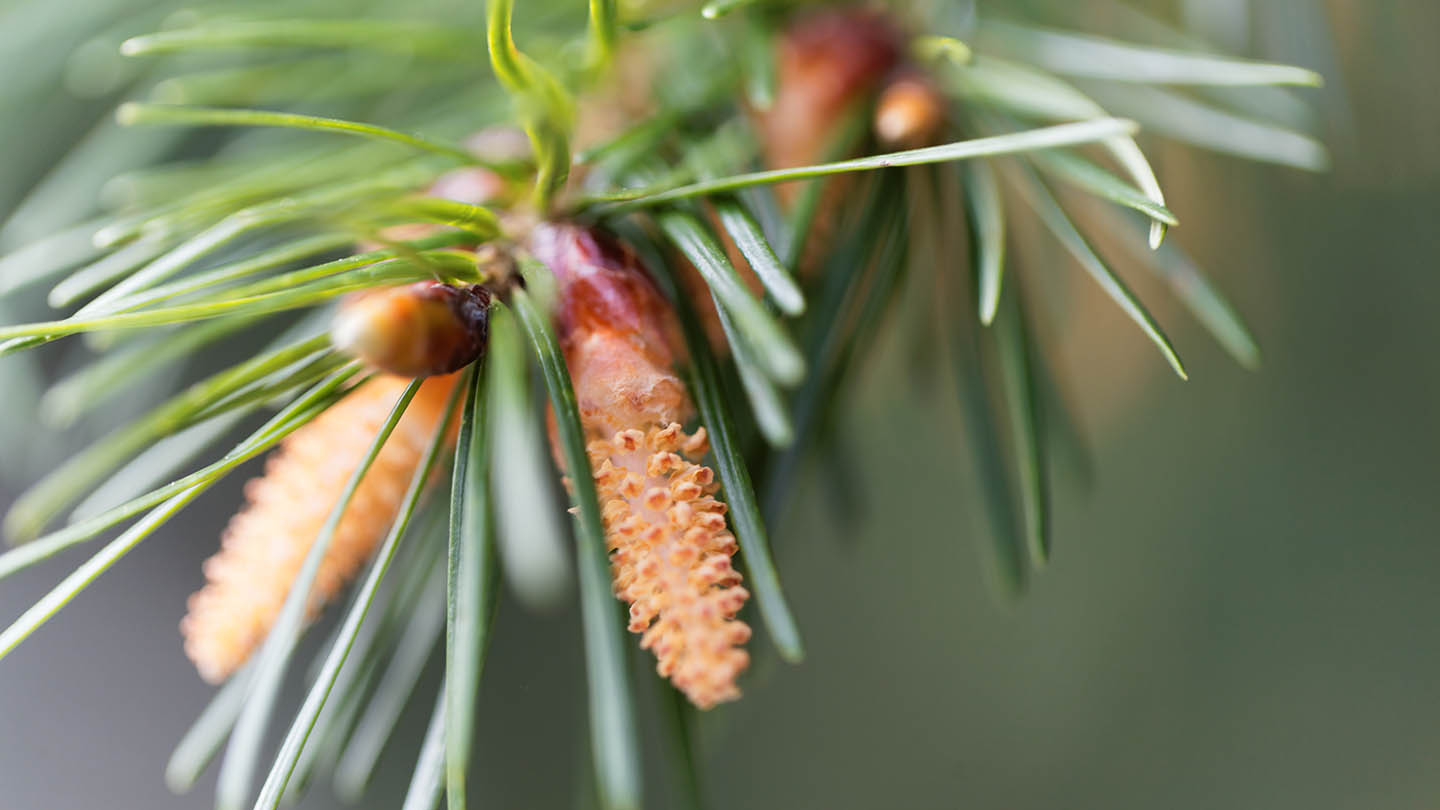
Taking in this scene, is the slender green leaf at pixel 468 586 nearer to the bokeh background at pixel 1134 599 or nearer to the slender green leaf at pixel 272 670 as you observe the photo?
the slender green leaf at pixel 272 670

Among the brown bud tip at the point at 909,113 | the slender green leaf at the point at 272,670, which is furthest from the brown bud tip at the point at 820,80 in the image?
the slender green leaf at the point at 272,670

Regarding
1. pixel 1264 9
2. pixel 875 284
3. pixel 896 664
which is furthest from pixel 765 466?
pixel 896 664

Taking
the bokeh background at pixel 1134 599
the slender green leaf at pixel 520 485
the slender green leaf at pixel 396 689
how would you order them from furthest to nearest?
the bokeh background at pixel 1134 599 → the slender green leaf at pixel 396 689 → the slender green leaf at pixel 520 485

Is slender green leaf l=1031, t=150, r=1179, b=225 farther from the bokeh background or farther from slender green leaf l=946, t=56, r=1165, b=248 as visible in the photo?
the bokeh background

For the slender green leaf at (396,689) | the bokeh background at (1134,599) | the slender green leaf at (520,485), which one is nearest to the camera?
the slender green leaf at (520,485)

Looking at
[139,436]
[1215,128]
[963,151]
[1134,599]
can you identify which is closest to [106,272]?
[139,436]

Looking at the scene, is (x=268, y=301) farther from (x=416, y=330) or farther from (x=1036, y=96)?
(x=1036, y=96)
